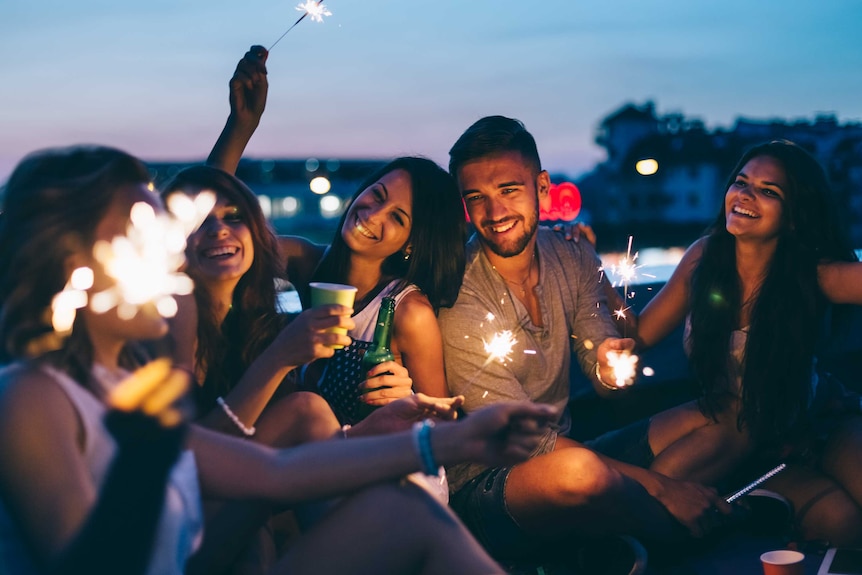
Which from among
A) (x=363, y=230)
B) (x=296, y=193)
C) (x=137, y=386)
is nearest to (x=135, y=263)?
(x=137, y=386)

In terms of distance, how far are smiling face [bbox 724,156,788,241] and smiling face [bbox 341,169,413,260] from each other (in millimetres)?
1246

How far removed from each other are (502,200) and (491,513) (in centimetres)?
115

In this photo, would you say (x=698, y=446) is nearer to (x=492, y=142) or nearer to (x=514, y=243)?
(x=514, y=243)

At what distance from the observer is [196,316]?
101 inches

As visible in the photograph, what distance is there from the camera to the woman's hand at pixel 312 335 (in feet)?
7.46

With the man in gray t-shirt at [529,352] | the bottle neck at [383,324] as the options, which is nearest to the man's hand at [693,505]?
the man in gray t-shirt at [529,352]

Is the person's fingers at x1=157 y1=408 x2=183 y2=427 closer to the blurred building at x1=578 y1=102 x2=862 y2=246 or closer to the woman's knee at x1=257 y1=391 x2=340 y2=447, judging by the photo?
the woman's knee at x1=257 y1=391 x2=340 y2=447

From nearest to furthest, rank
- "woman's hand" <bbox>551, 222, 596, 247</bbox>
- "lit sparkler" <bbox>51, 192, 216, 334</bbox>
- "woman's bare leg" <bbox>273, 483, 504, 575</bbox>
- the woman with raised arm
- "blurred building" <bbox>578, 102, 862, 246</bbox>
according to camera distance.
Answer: "lit sparkler" <bbox>51, 192, 216, 334</bbox> < "woman's bare leg" <bbox>273, 483, 504, 575</bbox> < the woman with raised arm < "woman's hand" <bbox>551, 222, 596, 247</bbox> < "blurred building" <bbox>578, 102, 862, 246</bbox>

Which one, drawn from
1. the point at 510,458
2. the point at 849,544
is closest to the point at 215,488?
the point at 510,458

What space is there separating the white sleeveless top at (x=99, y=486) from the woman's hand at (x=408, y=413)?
739 mm

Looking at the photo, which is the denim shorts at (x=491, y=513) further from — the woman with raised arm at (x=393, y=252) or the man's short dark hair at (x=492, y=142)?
the man's short dark hair at (x=492, y=142)

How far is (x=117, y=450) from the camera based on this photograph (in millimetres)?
1536

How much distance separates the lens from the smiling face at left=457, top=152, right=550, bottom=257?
3.15m

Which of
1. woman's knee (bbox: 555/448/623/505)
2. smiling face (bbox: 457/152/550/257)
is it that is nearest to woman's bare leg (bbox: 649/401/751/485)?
woman's knee (bbox: 555/448/623/505)
